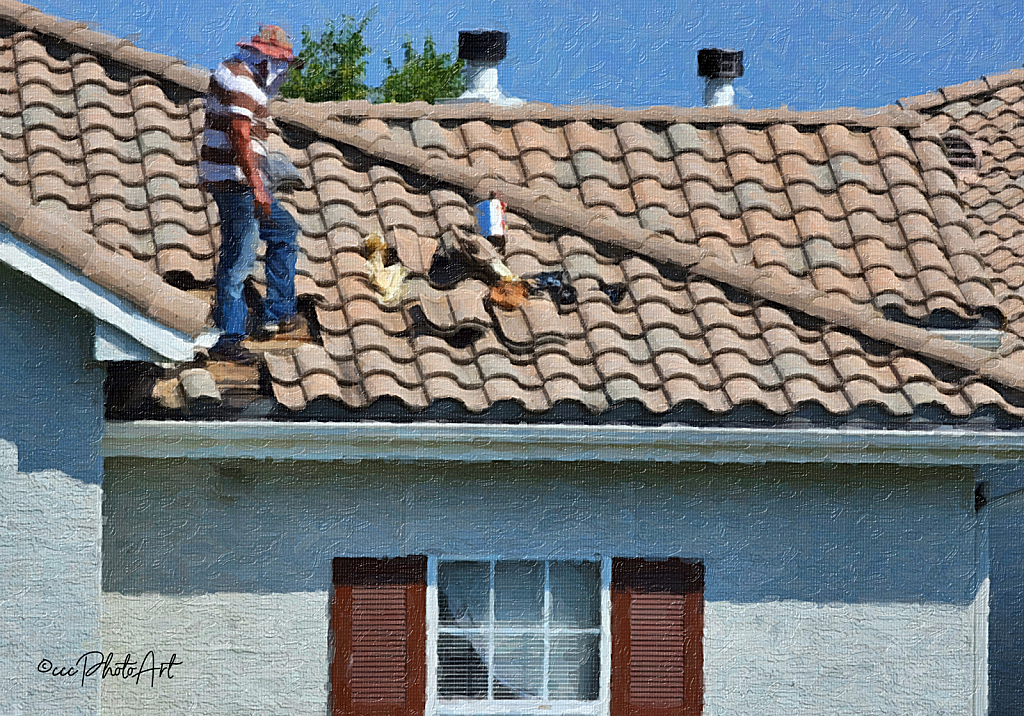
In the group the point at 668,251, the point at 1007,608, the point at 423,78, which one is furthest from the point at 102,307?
the point at 423,78

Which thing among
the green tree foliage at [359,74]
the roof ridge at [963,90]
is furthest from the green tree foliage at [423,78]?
the roof ridge at [963,90]

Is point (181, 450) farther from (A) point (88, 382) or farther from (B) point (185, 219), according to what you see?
(B) point (185, 219)

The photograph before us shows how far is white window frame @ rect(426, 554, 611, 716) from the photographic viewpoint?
7.09 m

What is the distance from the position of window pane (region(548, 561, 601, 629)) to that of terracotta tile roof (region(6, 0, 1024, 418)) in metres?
1.00

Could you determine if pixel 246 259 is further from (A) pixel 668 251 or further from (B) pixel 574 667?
(B) pixel 574 667

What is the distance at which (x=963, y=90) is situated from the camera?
12.3m

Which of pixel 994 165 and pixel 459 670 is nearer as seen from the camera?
pixel 459 670

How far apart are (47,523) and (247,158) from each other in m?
2.18

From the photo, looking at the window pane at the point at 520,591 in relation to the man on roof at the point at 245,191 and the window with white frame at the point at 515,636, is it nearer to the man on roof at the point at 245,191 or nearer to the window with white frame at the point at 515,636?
the window with white frame at the point at 515,636

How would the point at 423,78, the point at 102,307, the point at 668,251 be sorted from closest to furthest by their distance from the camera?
the point at 102,307 → the point at 668,251 → the point at 423,78

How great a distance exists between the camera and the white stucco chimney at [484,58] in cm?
1085

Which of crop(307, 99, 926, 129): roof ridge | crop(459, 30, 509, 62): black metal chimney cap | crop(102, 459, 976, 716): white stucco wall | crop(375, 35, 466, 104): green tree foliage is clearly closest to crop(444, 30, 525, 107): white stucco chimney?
crop(459, 30, 509, 62): black metal chimney cap

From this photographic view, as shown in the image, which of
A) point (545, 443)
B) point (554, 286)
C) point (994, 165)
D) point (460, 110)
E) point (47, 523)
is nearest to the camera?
point (47, 523)

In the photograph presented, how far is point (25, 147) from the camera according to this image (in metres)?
8.12
